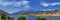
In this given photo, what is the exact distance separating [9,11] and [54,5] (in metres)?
0.51

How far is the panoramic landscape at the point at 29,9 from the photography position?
122 cm

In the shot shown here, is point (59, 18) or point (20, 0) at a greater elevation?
point (20, 0)

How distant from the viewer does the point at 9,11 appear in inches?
49.8

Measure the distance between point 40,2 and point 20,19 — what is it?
30 cm

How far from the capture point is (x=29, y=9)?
124 centimetres

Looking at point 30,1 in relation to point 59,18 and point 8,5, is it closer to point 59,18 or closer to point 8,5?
point 8,5

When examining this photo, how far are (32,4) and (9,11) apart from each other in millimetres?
275

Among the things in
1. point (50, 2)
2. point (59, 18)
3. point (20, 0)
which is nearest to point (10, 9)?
point (20, 0)

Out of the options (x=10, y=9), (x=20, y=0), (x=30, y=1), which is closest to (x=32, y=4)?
(x=30, y=1)

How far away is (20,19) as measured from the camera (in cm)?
128

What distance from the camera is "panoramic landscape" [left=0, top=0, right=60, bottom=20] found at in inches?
48.2

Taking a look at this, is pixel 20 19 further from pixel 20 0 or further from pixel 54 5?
pixel 54 5

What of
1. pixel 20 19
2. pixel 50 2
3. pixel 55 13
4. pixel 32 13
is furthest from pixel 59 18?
pixel 20 19

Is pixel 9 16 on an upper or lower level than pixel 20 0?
lower
